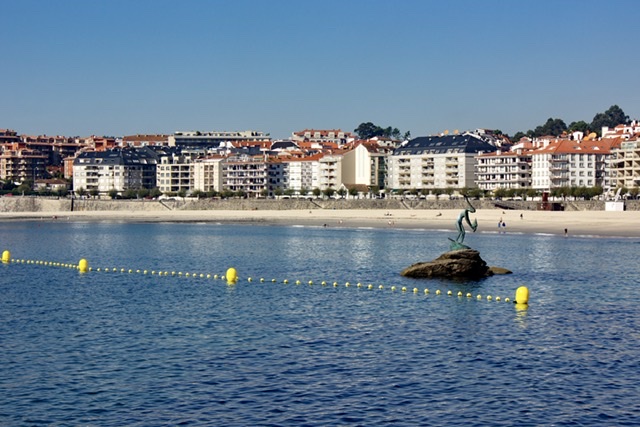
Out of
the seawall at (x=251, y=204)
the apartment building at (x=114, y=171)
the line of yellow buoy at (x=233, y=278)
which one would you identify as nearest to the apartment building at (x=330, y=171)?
the seawall at (x=251, y=204)

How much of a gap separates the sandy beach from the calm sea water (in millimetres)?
35452

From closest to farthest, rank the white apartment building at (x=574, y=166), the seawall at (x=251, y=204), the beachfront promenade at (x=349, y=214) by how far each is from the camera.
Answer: the beachfront promenade at (x=349, y=214) < the seawall at (x=251, y=204) < the white apartment building at (x=574, y=166)

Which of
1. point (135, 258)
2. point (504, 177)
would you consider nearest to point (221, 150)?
point (504, 177)

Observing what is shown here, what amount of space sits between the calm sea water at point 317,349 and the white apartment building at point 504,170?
3720 inches

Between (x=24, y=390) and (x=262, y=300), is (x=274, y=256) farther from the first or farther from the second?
(x=24, y=390)

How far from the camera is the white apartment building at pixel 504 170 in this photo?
144625 millimetres

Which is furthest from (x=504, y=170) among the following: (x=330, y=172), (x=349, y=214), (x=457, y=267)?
(x=457, y=267)

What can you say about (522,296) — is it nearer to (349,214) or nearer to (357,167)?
(349,214)

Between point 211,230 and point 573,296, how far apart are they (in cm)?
6185

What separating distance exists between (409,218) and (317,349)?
81.4 m

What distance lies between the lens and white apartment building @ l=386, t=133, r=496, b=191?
151875 millimetres

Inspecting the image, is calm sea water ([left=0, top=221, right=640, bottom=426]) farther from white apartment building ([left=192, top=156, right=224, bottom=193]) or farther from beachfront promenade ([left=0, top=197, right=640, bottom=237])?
A: white apartment building ([left=192, top=156, right=224, bottom=193])

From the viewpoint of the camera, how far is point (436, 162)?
509 ft

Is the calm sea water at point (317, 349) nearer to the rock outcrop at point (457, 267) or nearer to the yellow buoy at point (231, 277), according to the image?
the yellow buoy at point (231, 277)
